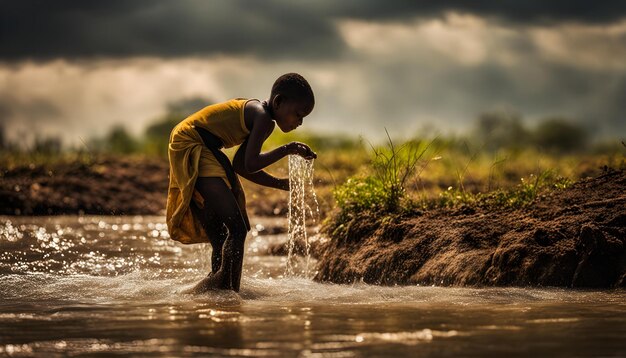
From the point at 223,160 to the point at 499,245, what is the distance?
2620 millimetres

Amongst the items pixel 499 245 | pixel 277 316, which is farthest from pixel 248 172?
pixel 499 245

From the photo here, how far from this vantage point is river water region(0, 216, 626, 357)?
17.9 ft

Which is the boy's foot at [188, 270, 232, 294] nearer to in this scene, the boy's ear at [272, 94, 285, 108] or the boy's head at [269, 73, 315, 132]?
the boy's head at [269, 73, 315, 132]

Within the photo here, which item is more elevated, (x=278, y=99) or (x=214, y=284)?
(x=278, y=99)

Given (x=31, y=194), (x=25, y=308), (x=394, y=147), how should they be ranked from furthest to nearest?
(x=31, y=194) < (x=394, y=147) < (x=25, y=308)

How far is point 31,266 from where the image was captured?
10391 mm

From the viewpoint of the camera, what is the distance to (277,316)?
22.0ft

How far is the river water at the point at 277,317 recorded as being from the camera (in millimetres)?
5453

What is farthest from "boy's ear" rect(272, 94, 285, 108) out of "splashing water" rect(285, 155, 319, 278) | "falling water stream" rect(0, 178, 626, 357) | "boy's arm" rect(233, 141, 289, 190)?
"falling water stream" rect(0, 178, 626, 357)

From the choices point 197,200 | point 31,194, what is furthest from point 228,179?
point 31,194

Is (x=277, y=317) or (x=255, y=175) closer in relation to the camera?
(x=277, y=317)

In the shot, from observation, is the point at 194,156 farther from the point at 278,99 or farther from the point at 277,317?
the point at 277,317

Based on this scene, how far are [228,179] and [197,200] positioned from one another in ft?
1.09

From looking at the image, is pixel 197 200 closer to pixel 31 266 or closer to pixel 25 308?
pixel 25 308
